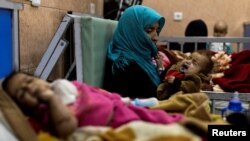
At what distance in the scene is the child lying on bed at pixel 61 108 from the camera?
991 millimetres

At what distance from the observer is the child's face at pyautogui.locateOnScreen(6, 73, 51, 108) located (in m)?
1.02

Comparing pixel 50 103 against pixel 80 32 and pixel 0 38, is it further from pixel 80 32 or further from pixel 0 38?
pixel 80 32

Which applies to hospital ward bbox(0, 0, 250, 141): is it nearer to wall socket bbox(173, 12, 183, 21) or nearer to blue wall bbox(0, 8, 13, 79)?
blue wall bbox(0, 8, 13, 79)

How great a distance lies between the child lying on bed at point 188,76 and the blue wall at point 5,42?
0.83 m

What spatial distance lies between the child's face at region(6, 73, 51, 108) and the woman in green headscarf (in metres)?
1.04

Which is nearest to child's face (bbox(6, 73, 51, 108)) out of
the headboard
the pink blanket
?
the pink blanket

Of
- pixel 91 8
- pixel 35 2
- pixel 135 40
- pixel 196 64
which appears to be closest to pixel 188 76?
pixel 196 64

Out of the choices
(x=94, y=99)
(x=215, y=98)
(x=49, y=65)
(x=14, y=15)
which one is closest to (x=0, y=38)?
(x=14, y=15)

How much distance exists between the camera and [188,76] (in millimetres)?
1864

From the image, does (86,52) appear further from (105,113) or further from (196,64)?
(105,113)

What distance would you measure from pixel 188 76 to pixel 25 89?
1041mm

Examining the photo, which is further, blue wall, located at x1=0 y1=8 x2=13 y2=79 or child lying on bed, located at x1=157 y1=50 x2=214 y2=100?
child lying on bed, located at x1=157 y1=50 x2=214 y2=100

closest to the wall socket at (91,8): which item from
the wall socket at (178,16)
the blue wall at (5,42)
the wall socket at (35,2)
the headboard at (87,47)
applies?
the wall socket at (35,2)

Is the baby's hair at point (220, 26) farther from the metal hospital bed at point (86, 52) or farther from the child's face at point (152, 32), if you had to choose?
the metal hospital bed at point (86, 52)
